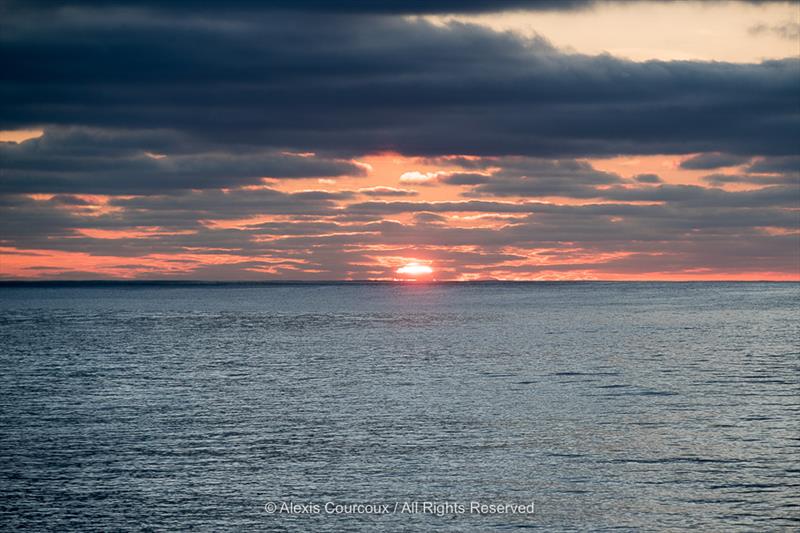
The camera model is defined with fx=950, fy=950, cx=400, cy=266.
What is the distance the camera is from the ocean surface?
40438 mm

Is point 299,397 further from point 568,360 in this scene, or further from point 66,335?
point 66,335

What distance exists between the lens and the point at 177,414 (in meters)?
65.1

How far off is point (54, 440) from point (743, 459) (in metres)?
38.3

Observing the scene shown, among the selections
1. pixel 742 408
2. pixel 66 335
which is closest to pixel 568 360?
pixel 742 408

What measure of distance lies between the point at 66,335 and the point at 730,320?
385 feet

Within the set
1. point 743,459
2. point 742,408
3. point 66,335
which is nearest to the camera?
point 743,459

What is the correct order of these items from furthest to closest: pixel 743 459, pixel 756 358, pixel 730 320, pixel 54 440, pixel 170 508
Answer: pixel 730 320
pixel 756 358
pixel 54 440
pixel 743 459
pixel 170 508

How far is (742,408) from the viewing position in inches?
2547

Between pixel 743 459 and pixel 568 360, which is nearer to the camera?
pixel 743 459

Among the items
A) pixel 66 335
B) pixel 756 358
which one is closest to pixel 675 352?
pixel 756 358

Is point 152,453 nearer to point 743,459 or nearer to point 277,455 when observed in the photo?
point 277,455

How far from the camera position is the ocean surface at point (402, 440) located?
40438mm

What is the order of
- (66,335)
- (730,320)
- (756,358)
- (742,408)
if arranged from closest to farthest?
(742,408)
(756,358)
(66,335)
(730,320)

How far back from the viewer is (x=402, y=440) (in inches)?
2144
